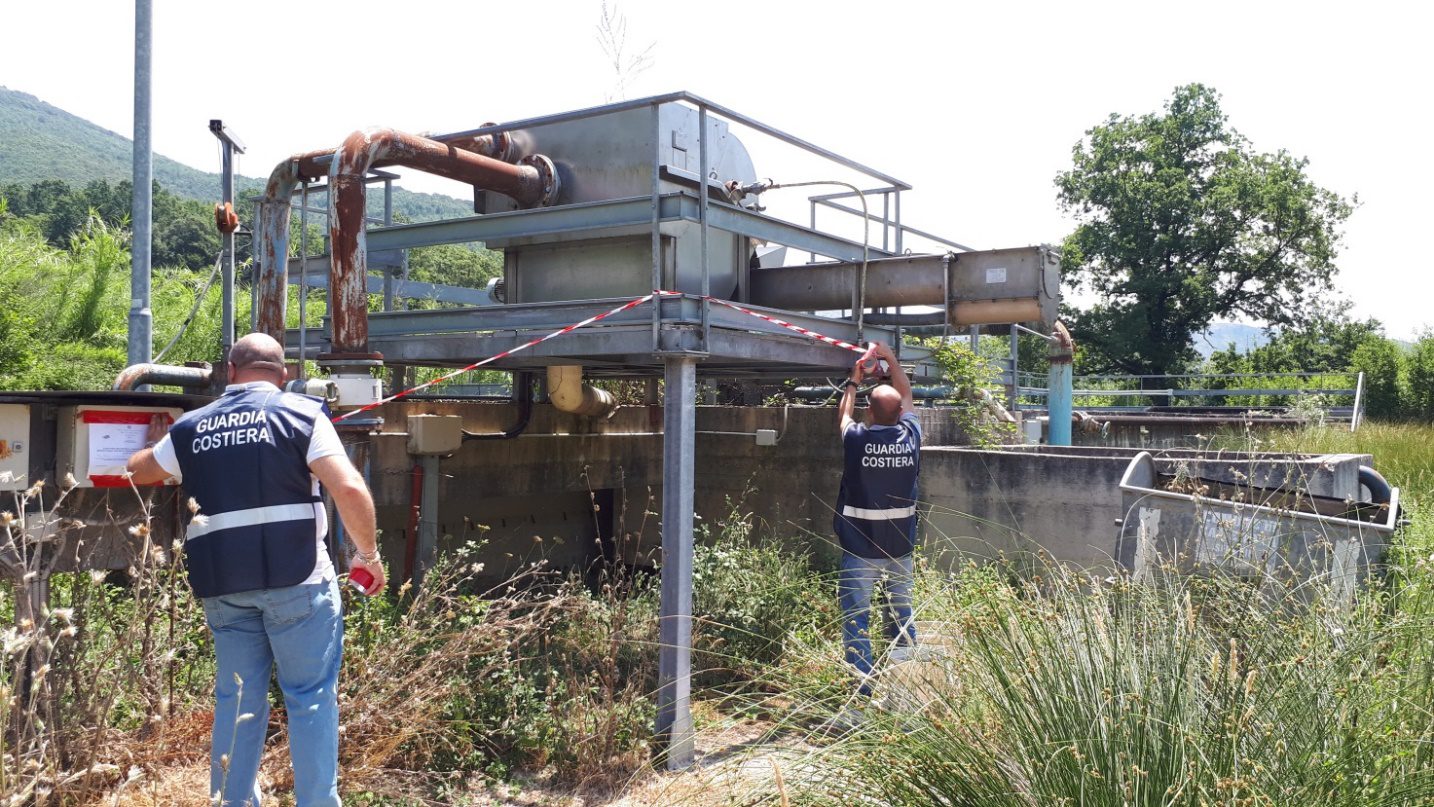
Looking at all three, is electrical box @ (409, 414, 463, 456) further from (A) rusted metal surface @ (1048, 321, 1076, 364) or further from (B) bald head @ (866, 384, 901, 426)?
(A) rusted metal surface @ (1048, 321, 1076, 364)

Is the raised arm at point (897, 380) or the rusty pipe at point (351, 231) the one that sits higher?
the rusty pipe at point (351, 231)

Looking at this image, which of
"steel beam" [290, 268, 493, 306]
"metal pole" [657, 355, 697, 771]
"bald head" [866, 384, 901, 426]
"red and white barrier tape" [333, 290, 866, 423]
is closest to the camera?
"red and white barrier tape" [333, 290, 866, 423]

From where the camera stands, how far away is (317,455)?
4.10 metres

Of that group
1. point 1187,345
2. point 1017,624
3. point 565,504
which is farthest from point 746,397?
→ point 1187,345

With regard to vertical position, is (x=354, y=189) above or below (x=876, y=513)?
above

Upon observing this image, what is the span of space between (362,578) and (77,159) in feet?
431

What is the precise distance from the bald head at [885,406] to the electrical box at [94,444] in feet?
13.4

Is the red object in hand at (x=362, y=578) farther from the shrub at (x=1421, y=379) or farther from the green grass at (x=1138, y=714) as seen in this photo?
the shrub at (x=1421, y=379)

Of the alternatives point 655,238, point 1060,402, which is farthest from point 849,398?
point 1060,402

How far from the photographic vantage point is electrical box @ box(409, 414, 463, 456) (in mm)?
7801

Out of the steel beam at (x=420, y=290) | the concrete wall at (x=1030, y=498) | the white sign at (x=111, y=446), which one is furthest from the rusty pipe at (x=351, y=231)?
the concrete wall at (x=1030, y=498)

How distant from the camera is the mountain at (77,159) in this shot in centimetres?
10562

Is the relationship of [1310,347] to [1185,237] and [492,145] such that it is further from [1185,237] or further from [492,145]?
[492,145]

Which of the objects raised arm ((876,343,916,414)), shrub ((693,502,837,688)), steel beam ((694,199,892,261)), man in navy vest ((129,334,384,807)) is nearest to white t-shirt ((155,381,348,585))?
man in navy vest ((129,334,384,807))
